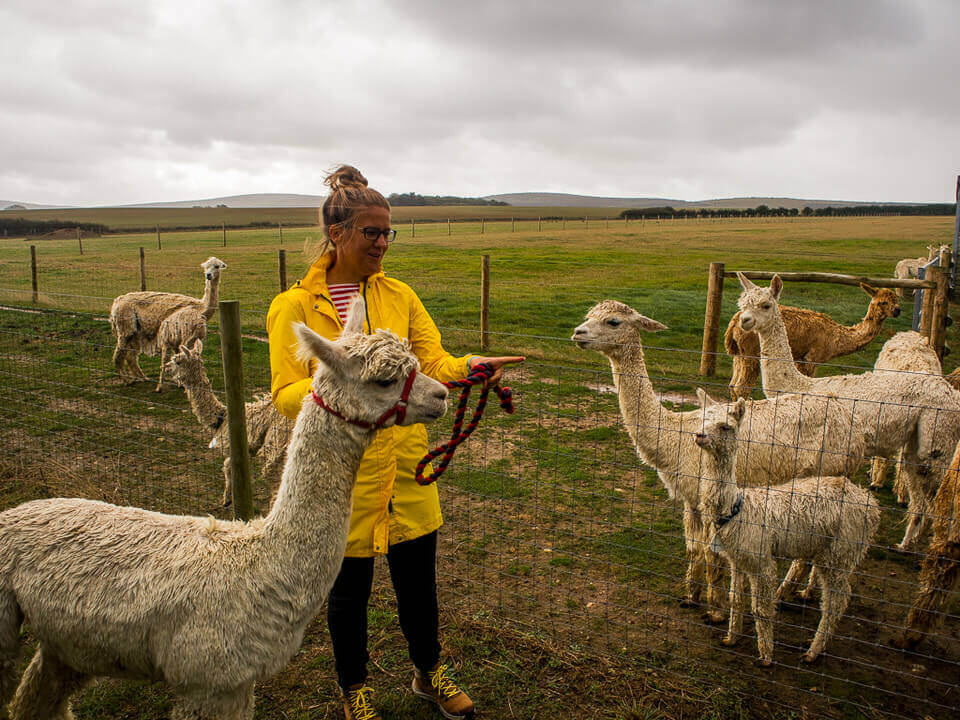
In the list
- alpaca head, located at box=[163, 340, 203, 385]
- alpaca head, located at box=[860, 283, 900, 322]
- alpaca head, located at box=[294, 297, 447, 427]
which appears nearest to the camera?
alpaca head, located at box=[294, 297, 447, 427]

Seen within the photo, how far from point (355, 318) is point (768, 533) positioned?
2.90 meters

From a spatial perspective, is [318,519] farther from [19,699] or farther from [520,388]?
[520,388]

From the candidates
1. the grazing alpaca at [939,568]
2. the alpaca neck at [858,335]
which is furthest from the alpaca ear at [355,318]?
the alpaca neck at [858,335]

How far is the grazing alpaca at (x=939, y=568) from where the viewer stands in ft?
11.4

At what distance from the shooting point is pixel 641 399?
182 inches

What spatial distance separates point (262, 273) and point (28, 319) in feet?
34.2

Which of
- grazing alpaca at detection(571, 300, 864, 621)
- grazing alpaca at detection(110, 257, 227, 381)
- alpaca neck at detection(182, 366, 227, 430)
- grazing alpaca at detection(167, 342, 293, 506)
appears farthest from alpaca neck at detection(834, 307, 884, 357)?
grazing alpaca at detection(110, 257, 227, 381)

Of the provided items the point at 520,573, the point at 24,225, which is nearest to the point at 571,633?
the point at 520,573

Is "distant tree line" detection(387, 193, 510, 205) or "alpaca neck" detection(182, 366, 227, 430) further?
"distant tree line" detection(387, 193, 510, 205)

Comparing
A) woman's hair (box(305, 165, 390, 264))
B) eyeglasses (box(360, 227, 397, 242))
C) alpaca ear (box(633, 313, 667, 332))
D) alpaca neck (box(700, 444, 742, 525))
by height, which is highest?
woman's hair (box(305, 165, 390, 264))

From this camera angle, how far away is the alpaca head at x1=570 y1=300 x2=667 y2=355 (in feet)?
15.9

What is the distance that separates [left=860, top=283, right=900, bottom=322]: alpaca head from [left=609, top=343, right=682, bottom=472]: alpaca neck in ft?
21.3

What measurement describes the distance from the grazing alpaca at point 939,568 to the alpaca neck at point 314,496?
10.8 feet

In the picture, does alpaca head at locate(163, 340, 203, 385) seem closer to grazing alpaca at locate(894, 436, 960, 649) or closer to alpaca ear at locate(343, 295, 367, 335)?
alpaca ear at locate(343, 295, 367, 335)
